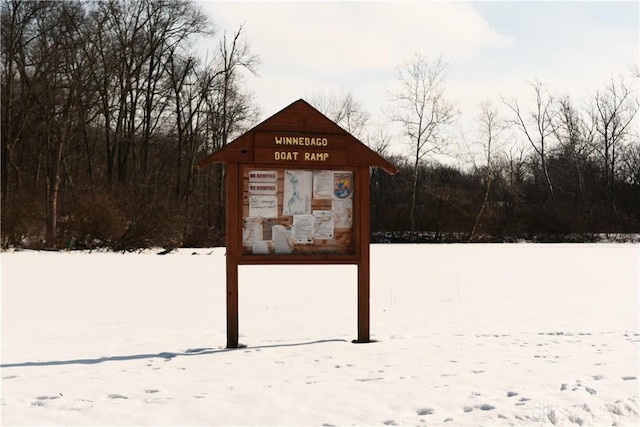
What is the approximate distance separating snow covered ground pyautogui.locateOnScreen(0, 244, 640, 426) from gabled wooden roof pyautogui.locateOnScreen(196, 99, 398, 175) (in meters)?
2.34

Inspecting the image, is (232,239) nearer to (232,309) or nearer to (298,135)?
(232,309)

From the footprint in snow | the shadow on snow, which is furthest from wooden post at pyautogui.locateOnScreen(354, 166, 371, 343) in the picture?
the footprint in snow

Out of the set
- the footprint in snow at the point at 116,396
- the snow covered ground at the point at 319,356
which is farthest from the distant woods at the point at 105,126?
the footprint in snow at the point at 116,396

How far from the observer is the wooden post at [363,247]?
8.15 metres

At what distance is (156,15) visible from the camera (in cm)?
3994

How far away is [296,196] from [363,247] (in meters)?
1.09

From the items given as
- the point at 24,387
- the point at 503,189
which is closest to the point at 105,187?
the point at 24,387

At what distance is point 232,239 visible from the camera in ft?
25.7

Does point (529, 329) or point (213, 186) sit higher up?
point (213, 186)

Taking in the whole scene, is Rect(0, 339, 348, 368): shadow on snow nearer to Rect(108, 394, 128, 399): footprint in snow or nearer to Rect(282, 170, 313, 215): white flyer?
Rect(108, 394, 128, 399): footprint in snow

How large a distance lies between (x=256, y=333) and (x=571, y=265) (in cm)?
1626

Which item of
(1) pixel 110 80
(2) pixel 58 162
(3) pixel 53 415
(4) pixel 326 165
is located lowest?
(3) pixel 53 415

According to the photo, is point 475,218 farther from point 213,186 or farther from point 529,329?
point 529,329

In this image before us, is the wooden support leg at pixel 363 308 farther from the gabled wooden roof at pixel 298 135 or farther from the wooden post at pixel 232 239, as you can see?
the wooden post at pixel 232 239
